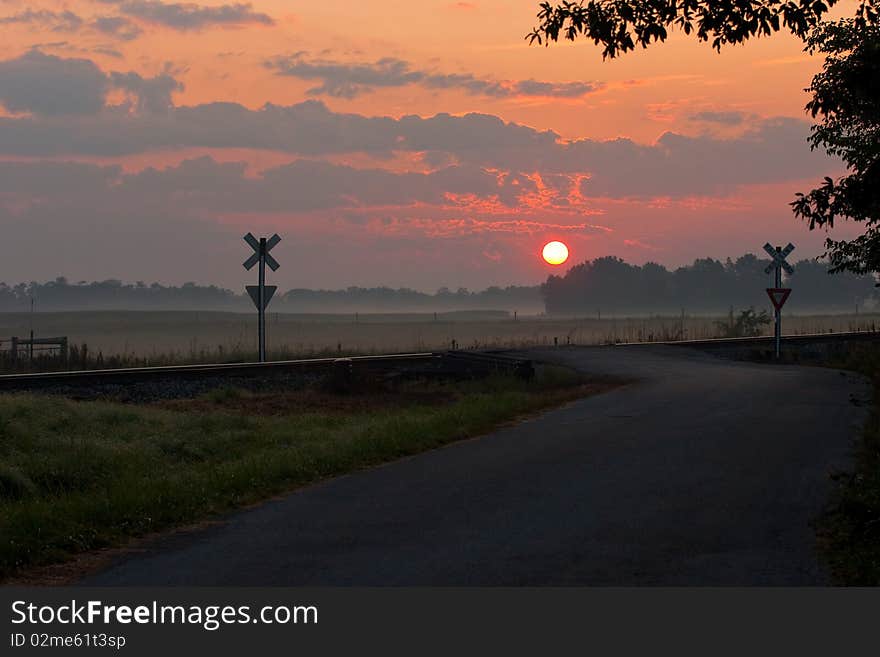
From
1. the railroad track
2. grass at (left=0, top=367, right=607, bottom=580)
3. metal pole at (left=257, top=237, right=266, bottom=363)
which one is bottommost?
grass at (left=0, top=367, right=607, bottom=580)

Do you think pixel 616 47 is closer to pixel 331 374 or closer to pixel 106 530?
pixel 106 530

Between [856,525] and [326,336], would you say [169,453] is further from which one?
[326,336]

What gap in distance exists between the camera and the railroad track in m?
27.5

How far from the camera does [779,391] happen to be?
2552 cm

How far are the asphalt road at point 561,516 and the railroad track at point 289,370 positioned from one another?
10.8m

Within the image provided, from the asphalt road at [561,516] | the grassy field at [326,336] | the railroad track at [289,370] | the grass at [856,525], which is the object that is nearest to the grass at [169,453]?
the asphalt road at [561,516]

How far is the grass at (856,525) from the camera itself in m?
9.31

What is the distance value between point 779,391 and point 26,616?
65.6 feet

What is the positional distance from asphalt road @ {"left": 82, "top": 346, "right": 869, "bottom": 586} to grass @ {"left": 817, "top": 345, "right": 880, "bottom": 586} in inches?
7.9

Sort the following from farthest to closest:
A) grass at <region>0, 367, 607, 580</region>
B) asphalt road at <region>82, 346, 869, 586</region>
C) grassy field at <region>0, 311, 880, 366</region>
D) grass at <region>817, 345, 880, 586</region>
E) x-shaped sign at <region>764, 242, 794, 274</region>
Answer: grassy field at <region>0, 311, 880, 366</region> → x-shaped sign at <region>764, 242, 794, 274</region> → grass at <region>0, 367, 607, 580</region> → asphalt road at <region>82, 346, 869, 586</region> → grass at <region>817, 345, 880, 586</region>

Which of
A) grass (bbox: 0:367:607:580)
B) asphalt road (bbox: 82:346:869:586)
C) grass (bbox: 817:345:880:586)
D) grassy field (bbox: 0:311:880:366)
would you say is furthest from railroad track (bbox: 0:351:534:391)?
grass (bbox: 817:345:880:586)

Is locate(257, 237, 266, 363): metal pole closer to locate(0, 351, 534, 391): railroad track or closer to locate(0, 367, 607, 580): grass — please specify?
locate(0, 351, 534, 391): railroad track

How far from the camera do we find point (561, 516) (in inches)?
464

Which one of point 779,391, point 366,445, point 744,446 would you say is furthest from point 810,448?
point 779,391
